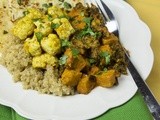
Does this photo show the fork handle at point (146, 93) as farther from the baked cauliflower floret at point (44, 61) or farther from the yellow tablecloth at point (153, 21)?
the baked cauliflower floret at point (44, 61)

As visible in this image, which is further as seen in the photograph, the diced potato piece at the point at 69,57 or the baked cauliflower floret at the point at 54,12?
the baked cauliflower floret at the point at 54,12

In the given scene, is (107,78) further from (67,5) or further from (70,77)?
(67,5)

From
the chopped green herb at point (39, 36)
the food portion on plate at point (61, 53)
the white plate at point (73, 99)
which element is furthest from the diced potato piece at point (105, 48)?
the chopped green herb at point (39, 36)

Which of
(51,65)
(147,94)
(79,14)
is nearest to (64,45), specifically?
(51,65)

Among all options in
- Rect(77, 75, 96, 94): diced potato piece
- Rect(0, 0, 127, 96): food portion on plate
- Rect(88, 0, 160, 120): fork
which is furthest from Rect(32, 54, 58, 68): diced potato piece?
Rect(88, 0, 160, 120): fork

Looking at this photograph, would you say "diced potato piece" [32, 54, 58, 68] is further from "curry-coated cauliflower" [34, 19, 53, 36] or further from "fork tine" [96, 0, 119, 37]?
"fork tine" [96, 0, 119, 37]

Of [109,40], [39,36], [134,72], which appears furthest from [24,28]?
[134,72]

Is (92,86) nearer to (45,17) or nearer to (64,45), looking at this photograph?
(64,45)
